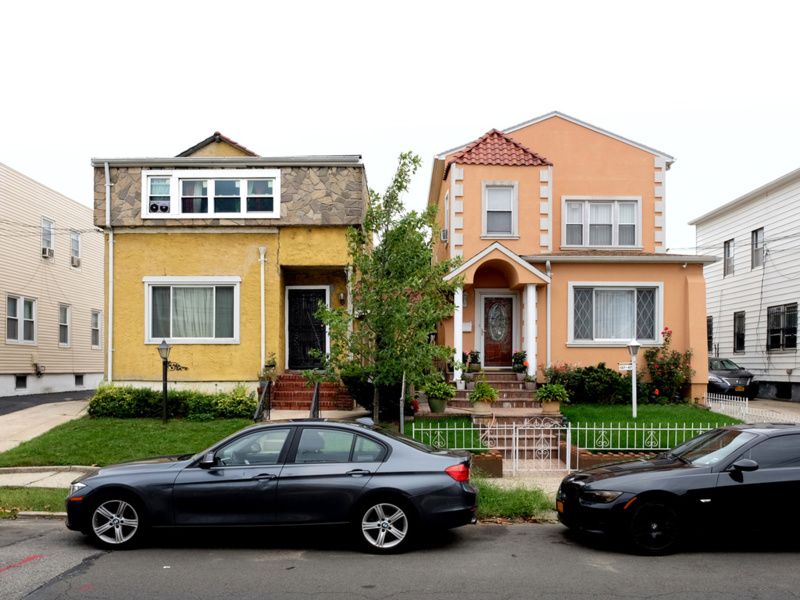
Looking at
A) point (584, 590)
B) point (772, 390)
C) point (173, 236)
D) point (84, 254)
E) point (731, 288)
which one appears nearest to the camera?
point (584, 590)

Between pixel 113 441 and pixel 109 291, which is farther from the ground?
pixel 109 291

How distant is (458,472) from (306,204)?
440 inches

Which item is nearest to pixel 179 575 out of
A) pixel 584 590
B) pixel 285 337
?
pixel 584 590

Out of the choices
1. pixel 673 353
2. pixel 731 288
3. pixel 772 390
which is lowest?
pixel 772 390

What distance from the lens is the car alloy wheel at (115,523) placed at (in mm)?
7609

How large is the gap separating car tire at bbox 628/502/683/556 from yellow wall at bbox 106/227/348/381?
442 inches

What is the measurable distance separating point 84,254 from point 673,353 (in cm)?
2349

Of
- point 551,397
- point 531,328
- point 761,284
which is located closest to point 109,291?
point 531,328

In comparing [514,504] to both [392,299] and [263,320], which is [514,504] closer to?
[392,299]

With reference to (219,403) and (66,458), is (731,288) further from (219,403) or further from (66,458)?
(66,458)

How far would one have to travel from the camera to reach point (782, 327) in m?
24.3

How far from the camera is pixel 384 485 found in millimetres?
7496

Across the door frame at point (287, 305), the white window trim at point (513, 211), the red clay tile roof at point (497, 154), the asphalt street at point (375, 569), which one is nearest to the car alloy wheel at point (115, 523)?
the asphalt street at point (375, 569)

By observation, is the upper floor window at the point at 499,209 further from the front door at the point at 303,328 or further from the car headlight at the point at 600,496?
the car headlight at the point at 600,496
